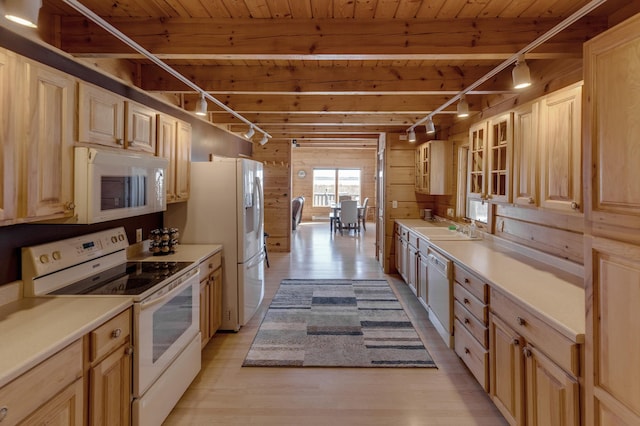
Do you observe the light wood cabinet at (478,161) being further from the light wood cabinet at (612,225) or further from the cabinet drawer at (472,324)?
the light wood cabinet at (612,225)

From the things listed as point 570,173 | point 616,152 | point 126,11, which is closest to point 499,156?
point 570,173

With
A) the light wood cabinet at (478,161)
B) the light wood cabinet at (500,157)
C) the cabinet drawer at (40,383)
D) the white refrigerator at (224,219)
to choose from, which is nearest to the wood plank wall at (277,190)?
the white refrigerator at (224,219)

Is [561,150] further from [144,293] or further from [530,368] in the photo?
[144,293]

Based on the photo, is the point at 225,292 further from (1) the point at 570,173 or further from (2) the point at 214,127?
(1) the point at 570,173

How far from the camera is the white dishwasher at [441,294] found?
2.96 meters

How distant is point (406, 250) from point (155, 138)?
3321 millimetres

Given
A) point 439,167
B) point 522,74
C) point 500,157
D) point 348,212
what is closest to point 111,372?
point 522,74

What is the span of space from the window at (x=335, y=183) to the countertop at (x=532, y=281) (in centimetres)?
979

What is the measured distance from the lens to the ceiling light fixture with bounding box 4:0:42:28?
117 cm

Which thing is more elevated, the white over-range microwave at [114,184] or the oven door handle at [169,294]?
the white over-range microwave at [114,184]

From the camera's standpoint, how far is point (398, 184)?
5684 millimetres

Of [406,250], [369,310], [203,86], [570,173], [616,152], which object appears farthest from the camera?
[406,250]

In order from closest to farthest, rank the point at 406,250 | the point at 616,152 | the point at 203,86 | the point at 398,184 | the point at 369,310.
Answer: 1. the point at 616,152
2. the point at 203,86
3. the point at 369,310
4. the point at 406,250
5. the point at 398,184

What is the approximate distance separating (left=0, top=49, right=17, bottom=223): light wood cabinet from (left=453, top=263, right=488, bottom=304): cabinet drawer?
253cm
